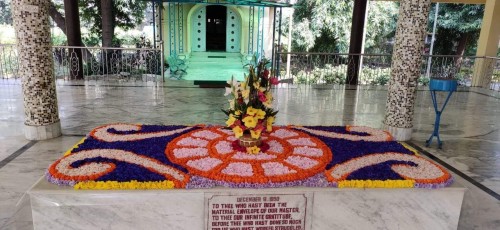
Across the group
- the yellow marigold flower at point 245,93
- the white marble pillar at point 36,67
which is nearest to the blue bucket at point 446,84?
the yellow marigold flower at point 245,93

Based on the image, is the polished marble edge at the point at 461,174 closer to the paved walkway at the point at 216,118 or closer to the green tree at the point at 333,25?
the paved walkway at the point at 216,118

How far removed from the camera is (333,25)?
16234 millimetres

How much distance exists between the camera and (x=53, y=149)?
402 cm

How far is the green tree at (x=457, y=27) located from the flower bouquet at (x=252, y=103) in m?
15.1

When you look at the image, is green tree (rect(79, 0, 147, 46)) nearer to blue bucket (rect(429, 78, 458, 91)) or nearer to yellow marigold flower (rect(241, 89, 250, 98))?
blue bucket (rect(429, 78, 458, 91))

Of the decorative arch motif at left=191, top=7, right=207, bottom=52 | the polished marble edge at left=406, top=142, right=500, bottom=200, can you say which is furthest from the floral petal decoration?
the decorative arch motif at left=191, top=7, right=207, bottom=52

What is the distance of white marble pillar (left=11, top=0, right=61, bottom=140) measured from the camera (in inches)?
156

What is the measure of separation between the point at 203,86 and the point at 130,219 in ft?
19.5

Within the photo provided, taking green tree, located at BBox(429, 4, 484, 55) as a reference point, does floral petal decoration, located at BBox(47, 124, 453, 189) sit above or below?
below

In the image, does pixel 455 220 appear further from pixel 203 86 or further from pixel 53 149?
pixel 203 86

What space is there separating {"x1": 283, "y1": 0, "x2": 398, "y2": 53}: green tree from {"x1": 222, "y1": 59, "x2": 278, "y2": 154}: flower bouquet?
13.9m

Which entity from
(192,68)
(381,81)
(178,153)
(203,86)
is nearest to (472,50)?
(381,81)

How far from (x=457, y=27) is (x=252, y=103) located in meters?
15.9

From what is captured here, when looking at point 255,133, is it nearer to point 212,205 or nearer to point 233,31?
point 212,205
